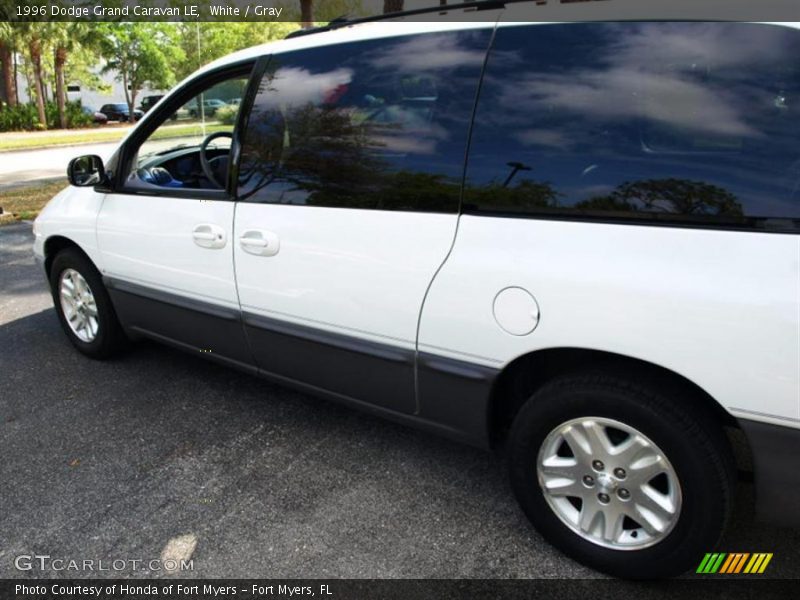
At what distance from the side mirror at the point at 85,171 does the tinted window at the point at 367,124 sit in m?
1.21

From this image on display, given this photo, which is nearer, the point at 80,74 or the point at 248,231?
the point at 248,231

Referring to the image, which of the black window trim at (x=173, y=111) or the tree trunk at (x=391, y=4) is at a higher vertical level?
the tree trunk at (x=391, y=4)

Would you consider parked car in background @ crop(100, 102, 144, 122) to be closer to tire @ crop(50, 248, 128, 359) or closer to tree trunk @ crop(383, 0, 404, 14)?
tree trunk @ crop(383, 0, 404, 14)

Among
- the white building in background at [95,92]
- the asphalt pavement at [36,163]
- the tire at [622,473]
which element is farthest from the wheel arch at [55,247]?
the white building in background at [95,92]

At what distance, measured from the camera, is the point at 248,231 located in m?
2.79

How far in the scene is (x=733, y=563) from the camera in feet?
7.29

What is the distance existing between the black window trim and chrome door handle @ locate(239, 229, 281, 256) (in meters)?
0.21

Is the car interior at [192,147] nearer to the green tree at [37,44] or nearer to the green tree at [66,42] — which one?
the green tree at [37,44]

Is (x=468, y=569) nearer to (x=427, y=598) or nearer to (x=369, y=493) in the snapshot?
(x=427, y=598)

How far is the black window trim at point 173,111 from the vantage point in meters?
2.92

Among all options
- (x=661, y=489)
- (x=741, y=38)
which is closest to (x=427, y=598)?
(x=661, y=489)

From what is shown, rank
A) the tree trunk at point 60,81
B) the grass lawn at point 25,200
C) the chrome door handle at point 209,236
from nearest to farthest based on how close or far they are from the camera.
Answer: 1. the chrome door handle at point 209,236
2. the grass lawn at point 25,200
3. the tree trunk at point 60,81

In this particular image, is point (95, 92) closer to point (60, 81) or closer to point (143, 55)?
point (143, 55)

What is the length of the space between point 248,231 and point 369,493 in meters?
1.24
